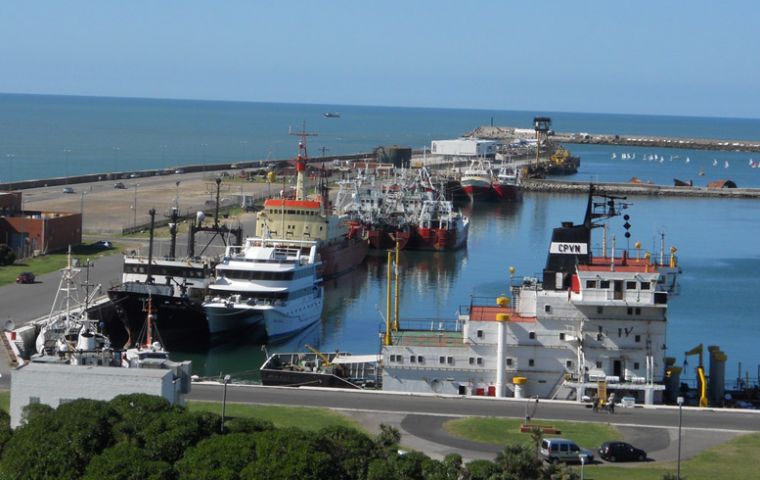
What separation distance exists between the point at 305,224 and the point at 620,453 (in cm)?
4101

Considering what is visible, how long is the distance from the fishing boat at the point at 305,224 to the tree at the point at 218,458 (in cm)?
3977

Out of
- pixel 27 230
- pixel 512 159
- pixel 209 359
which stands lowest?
pixel 209 359

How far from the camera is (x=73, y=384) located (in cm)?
3138

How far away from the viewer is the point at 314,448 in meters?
27.3

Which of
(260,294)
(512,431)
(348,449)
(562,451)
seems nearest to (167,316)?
(260,294)

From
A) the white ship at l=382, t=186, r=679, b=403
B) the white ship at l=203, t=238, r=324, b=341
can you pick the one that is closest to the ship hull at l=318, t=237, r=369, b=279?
the white ship at l=203, t=238, r=324, b=341

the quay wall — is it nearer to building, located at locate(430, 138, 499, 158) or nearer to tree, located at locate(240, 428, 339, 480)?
building, located at locate(430, 138, 499, 158)

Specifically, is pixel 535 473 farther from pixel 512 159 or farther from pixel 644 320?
pixel 512 159

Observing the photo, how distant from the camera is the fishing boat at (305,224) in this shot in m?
70.9

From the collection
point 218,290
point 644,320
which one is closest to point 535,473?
point 644,320

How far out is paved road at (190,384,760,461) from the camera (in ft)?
112

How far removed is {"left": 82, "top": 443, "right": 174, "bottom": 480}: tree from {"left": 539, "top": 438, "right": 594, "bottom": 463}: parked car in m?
9.39

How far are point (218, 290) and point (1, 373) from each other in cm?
1667

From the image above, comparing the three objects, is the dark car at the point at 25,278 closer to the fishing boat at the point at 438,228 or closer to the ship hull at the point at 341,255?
the ship hull at the point at 341,255
